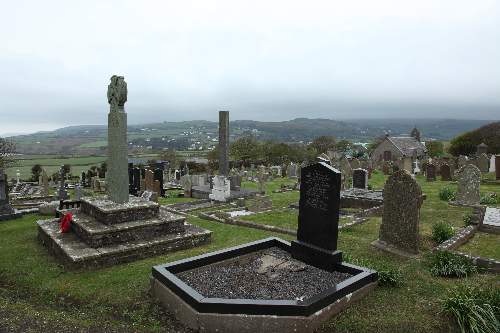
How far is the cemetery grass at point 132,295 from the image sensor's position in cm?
550

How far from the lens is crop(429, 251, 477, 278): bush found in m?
Result: 7.25

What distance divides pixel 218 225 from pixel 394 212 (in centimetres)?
594

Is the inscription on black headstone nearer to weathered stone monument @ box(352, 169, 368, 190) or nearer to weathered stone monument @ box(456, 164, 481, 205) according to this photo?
weathered stone monument @ box(456, 164, 481, 205)

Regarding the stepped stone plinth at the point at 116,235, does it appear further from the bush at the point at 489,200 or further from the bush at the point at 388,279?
the bush at the point at 489,200

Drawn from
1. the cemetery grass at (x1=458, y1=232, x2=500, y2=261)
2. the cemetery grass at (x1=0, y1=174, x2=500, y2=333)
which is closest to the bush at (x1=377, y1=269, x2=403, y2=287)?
the cemetery grass at (x1=0, y1=174, x2=500, y2=333)

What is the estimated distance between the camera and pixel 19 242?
10602 millimetres

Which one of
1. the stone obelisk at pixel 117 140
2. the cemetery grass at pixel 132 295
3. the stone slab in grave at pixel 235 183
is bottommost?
the stone slab in grave at pixel 235 183

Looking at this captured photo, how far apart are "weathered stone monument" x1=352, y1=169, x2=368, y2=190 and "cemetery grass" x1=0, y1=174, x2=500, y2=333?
341 inches

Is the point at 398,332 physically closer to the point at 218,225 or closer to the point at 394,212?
the point at 394,212

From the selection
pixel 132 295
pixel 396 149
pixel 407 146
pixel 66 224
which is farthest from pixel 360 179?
pixel 407 146

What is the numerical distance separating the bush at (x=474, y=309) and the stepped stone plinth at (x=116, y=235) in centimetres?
632

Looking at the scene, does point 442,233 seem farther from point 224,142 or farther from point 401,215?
point 224,142

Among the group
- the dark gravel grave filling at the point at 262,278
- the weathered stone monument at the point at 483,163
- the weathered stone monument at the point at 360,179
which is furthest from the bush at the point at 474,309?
the weathered stone monument at the point at 483,163

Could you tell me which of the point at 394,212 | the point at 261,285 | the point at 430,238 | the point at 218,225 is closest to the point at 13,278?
the point at 261,285
